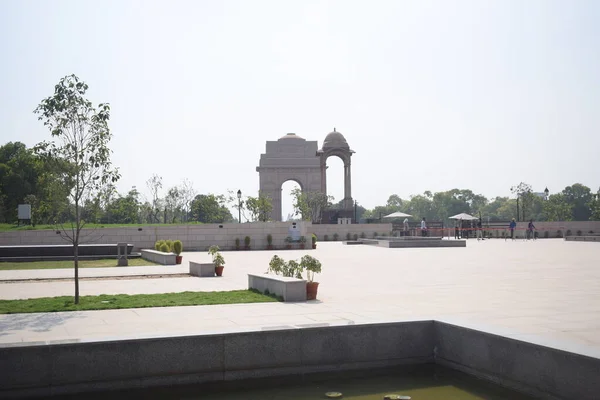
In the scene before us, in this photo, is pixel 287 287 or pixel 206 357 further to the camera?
pixel 287 287

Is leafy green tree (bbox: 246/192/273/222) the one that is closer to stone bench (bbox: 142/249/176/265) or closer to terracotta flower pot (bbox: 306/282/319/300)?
stone bench (bbox: 142/249/176/265)

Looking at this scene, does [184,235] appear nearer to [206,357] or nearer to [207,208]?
[206,357]

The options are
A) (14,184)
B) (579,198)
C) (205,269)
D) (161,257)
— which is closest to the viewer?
(205,269)

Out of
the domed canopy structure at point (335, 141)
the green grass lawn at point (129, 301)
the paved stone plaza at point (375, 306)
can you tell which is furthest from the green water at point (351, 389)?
the domed canopy structure at point (335, 141)

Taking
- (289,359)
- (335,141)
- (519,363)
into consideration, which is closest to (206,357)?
(289,359)

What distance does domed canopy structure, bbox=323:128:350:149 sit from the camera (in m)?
60.5

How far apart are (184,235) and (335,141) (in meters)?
30.8

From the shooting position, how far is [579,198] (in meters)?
113

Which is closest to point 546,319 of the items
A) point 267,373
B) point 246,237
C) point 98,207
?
point 267,373

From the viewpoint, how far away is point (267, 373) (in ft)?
22.7

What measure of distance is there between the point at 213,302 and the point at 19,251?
1724 centimetres

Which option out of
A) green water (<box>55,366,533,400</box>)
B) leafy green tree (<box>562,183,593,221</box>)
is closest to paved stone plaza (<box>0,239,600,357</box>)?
green water (<box>55,366,533,400</box>)

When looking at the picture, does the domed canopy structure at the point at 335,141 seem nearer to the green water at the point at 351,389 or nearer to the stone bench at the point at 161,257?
the stone bench at the point at 161,257

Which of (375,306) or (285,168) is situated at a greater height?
(285,168)
